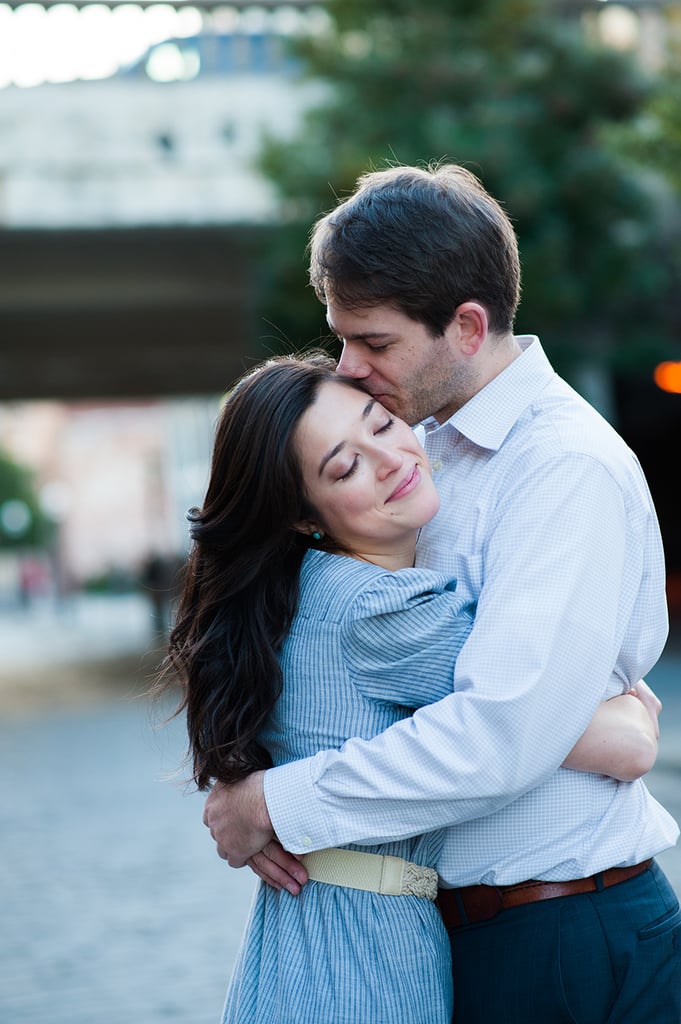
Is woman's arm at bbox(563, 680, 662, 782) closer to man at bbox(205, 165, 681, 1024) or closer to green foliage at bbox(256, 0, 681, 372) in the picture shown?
man at bbox(205, 165, 681, 1024)

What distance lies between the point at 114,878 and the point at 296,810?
17.1ft

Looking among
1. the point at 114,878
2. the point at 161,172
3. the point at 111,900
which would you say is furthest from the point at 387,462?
the point at 161,172

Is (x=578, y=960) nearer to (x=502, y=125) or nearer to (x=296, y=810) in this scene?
(x=296, y=810)

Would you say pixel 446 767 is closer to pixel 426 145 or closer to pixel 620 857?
pixel 620 857

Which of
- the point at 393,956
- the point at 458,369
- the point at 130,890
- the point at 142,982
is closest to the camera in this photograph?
the point at 393,956

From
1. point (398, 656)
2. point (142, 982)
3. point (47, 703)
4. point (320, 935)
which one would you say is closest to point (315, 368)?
point (398, 656)

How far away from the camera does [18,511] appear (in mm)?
62438

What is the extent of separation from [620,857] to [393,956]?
38 centimetres

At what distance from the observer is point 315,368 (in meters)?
2.34

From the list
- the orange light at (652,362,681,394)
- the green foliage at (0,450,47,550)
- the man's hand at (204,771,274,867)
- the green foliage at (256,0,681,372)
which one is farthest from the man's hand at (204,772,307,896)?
the green foliage at (0,450,47,550)

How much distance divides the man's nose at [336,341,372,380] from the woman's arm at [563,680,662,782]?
0.66m

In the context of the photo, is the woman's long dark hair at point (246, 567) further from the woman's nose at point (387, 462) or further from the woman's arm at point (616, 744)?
the woman's arm at point (616, 744)

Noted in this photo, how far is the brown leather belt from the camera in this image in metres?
2.18

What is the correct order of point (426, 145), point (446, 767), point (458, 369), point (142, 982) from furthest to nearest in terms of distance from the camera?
point (426, 145) → point (142, 982) → point (458, 369) → point (446, 767)
